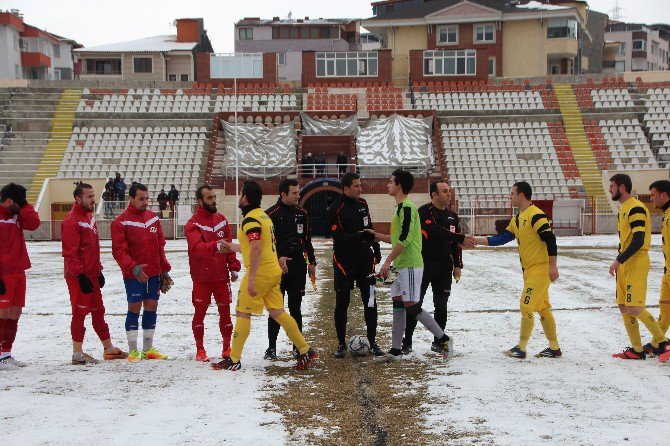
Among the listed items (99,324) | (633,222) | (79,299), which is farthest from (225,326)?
(633,222)

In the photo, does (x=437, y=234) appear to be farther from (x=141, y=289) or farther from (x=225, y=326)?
(x=141, y=289)

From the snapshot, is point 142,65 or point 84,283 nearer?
point 84,283

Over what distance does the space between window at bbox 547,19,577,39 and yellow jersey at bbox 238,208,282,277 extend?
177ft

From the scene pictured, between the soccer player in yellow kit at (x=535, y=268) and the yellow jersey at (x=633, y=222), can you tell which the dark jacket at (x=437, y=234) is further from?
the yellow jersey at (x=633, y=222)

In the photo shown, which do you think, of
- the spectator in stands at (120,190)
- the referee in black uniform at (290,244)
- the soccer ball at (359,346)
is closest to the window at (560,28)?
the spectator in stands at (120,190)

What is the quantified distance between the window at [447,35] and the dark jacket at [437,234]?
169 feet

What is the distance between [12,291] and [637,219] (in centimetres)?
716

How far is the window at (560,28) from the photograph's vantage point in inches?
2309

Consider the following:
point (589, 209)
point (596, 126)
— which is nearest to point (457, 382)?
point (589, 209)

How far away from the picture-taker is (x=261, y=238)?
355 inches

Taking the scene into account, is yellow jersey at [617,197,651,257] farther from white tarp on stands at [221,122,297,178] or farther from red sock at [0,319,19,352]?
white tarp on stands at [221,122,297,178]

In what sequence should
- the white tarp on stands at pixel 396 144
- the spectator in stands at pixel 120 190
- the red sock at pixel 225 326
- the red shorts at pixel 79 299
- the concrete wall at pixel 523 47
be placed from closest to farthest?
the red shorts at pixel 79 299 → the red sock at pixel 225 326 → the spectator in stands at pixel 120 190 → the white tarp on stands at pixel 396 144 → the concrete wall at pixel 523 47

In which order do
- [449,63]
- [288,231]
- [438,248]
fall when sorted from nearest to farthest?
[288,231] < [438,248] < [449,63]

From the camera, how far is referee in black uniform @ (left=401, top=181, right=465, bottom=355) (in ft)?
33.1
